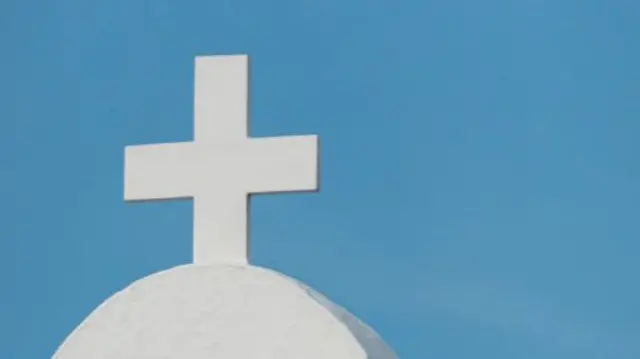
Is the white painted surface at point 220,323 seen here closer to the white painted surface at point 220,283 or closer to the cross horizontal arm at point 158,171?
the white painted surface at point 220,283

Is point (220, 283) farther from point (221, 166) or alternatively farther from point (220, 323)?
point (221, 166)

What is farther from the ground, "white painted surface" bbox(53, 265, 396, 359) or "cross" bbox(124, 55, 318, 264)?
"cross" bbox(124, 55, 318, 264)

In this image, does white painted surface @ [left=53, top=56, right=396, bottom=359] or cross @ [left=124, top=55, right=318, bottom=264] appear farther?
cross @ [left=124, top=55, right=318, bottom=264]

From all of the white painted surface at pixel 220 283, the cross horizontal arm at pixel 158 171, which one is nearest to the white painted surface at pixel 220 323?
the white painted surface at pixel 220 283

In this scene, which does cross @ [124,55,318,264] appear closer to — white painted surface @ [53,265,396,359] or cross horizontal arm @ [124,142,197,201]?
cross horizontal arm @ [124,142,197,201]

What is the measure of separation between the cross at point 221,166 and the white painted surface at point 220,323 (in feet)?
0.67

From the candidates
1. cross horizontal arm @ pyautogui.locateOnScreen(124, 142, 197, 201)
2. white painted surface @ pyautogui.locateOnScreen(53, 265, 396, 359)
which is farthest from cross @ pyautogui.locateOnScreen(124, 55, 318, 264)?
white painted surface @ pyautogui.locateOnScreen(53, 265, 396, 359)

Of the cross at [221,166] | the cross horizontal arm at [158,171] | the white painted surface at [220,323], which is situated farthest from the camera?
the cross horizontal arm at [158,171]

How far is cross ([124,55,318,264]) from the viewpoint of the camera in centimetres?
768

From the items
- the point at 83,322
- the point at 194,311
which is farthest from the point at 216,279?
the point at 83,322

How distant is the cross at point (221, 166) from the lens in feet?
25.2

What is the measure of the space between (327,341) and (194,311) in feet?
2.02

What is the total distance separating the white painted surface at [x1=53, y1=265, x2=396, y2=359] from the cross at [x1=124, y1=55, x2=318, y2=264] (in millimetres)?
204

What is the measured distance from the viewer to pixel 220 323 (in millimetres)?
7418
